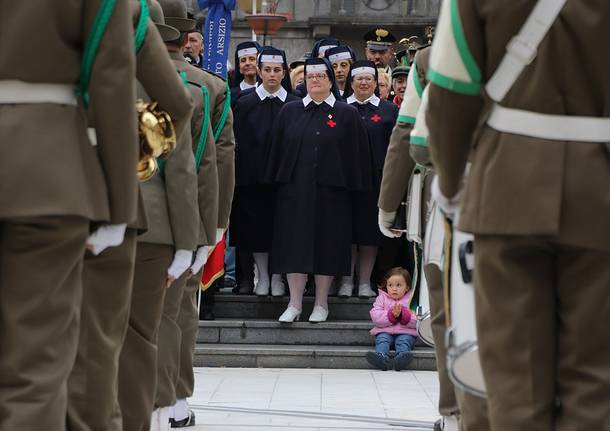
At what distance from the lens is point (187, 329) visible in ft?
24.9

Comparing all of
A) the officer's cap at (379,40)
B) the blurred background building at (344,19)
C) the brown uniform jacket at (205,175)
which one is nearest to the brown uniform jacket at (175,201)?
the brown uniform jacket at (205,175)

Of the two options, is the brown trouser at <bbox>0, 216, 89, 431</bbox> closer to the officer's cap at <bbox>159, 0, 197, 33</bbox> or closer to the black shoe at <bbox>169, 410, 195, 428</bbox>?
the officer's cap at <bbox>159, 0, 197, 33</bbox>

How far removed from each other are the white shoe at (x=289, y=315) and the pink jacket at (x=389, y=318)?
2.15 feet

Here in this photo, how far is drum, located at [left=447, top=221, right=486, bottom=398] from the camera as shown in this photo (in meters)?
4.14

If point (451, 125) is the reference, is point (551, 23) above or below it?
above

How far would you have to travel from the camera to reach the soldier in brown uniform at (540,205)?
378 cm

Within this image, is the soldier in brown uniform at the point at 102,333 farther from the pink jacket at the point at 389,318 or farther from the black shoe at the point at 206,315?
the black shoe at the point at 206,315

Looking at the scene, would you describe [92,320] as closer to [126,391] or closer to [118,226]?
[118,226]

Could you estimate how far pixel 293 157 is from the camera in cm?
1137

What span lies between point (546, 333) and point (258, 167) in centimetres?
791

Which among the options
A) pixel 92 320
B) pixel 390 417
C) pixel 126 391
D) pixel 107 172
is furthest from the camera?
pixel 390 417

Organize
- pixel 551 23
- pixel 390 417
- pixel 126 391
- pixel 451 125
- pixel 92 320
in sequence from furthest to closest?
pixel 390 417 → pixel 126 391 → pixel 92 320 → pixel 451 125 → pixel 551 23

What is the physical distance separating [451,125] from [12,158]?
1206 mm

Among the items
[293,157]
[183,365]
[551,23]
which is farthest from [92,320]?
[293,157]
